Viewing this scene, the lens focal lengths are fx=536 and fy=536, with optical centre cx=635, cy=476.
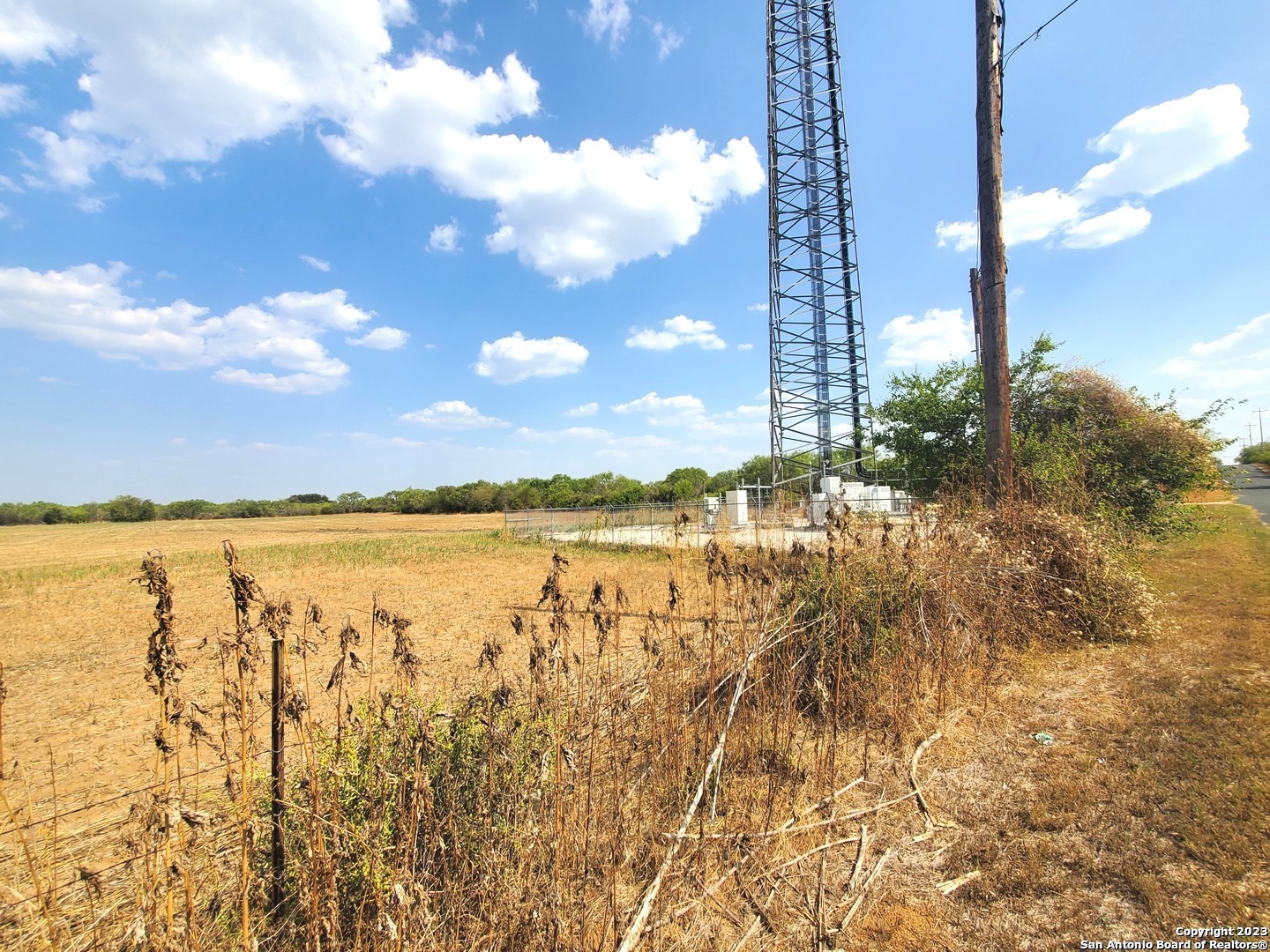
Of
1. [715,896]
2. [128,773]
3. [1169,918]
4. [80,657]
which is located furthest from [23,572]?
[1169,918]

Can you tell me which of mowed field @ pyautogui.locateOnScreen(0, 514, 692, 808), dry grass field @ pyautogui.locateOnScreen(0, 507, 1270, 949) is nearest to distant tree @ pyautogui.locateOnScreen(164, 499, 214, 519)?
mowed field @ pyautogui.locateOnScreen(0, 514, 692, 808)

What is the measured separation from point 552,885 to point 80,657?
12.4m

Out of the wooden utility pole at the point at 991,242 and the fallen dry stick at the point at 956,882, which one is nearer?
the fallen dry stick at the point at 956,882

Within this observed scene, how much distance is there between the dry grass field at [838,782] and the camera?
2236 mm

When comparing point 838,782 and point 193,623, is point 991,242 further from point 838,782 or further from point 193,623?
point 193,623

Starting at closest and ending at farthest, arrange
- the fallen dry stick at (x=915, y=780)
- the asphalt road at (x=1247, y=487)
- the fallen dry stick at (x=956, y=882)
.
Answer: the fallen dry stick at (x=956, y=882) → the fallen dry stick at (x=915, y=780) → the asphalt road at (x=1247, y=487)

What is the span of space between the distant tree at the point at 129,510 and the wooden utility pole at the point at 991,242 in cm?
10514

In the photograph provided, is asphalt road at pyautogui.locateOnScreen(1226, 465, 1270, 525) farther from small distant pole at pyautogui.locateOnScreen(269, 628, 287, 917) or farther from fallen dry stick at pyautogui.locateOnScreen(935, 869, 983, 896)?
small distant pole at pyautogui.locateOnScreen(269, 628, 287, 917)

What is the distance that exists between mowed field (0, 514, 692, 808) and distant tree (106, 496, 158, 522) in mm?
66381

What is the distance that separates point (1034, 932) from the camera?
2.23 m

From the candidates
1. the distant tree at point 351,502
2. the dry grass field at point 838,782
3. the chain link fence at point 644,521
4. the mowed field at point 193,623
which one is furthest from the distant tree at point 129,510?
the dry grass field at point 838,782

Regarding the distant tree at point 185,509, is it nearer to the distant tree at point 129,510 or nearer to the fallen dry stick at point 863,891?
the distant tree at point 129,510

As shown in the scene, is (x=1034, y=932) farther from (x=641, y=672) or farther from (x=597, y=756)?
(x=641, y=672)

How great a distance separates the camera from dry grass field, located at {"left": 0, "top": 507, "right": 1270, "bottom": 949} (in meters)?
2.24
